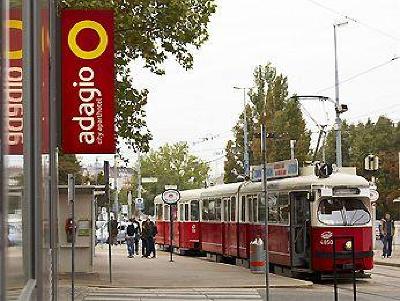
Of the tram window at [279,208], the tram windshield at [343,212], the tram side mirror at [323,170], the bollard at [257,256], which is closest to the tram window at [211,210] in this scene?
the bollard at [257,256]

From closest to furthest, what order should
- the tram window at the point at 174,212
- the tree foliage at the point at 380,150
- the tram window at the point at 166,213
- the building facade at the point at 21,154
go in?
the building facade at the point at 21,154 → the tram window at the point at 174,212 → the tram window at the point at 166,213 → the tree foliage at the point at 380,150

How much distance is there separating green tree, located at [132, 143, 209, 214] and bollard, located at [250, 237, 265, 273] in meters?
71.0

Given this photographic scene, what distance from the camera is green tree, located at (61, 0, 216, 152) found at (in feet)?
76.2

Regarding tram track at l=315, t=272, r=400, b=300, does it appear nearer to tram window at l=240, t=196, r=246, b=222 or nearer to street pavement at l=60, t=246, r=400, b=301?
street pavement at l=60, t=246, r=400, b=301

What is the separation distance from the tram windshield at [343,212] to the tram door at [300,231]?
0.46 m

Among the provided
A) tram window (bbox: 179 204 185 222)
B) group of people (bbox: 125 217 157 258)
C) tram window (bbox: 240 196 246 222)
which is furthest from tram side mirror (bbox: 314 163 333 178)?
tram window (bbox: 179 204 185 222)

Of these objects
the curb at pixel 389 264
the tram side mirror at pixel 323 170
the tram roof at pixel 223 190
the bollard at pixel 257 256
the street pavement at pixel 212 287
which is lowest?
the curb at pixel 389 264

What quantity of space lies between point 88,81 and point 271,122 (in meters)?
61.6

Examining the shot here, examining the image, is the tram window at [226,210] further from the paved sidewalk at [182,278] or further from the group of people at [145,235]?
the group of people at [145,235]

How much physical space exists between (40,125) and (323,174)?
21373mm

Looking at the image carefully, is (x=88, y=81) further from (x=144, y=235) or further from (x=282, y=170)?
(x=144, y=235)

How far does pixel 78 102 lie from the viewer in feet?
40.2

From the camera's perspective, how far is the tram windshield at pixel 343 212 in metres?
23.9

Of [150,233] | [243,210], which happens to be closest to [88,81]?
[243,210]
